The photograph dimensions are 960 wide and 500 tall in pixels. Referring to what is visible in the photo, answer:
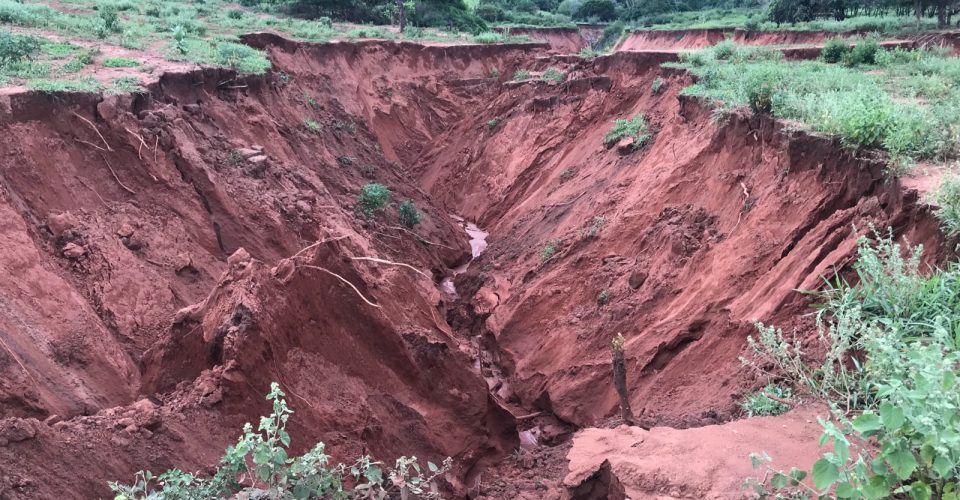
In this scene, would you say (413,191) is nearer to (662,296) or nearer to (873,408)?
(662,296)

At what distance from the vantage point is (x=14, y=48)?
11.2 m

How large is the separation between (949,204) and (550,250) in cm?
800

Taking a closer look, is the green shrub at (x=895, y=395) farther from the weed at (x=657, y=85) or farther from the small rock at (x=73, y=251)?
the weed at (x=657, y=85)

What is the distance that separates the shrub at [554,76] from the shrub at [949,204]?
55.0 feet

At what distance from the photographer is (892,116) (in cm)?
812

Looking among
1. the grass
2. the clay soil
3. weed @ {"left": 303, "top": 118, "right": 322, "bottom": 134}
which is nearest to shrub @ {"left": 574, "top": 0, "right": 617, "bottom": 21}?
the grass

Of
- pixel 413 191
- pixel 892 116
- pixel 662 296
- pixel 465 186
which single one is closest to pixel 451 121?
pixel 465 186

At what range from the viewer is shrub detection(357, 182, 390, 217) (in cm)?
1486

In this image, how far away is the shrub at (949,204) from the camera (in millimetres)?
6008

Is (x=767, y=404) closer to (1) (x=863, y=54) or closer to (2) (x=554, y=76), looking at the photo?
(1) (x=863, y=54)

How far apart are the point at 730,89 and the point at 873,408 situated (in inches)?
367

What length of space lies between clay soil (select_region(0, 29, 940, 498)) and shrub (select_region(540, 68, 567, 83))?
21.6 feet

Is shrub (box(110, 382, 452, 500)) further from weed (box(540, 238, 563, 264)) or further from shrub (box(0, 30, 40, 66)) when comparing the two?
shrub (box(0, 30, 40, 66))

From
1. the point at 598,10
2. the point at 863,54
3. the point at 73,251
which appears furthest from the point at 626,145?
the point at 598,10
